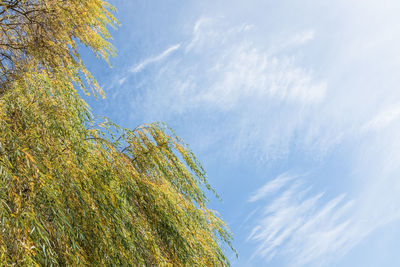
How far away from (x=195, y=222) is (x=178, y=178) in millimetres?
691

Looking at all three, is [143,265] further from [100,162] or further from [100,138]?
[100,138]

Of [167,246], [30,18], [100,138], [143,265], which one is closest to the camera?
[143,265]

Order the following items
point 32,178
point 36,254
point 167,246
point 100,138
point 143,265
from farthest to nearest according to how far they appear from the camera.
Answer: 1. point 100,138
2. point 167,246
3. point 143,265
4. point 32,178
5. point 36,254

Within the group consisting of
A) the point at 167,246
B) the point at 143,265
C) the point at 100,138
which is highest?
the point at 100,138

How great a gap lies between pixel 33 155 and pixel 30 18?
3.05 m

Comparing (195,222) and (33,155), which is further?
(195,222)

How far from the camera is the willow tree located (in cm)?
268

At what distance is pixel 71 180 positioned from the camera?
3145mm

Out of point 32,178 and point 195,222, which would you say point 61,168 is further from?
point 195,222

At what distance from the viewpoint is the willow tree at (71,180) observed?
2680 mm

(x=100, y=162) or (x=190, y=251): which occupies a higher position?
(x=100, y=162)

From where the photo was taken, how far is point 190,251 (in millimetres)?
3801

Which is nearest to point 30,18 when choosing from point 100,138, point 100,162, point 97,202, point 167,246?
point 100,138

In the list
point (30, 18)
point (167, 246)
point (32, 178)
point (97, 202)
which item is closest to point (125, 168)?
point (97, 202)
